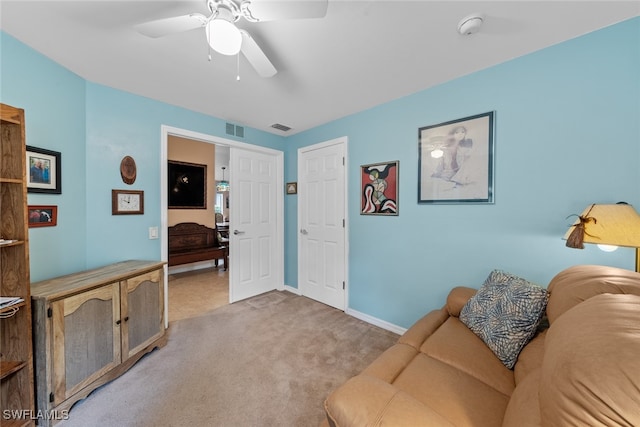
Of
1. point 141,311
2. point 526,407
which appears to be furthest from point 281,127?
point 526,407

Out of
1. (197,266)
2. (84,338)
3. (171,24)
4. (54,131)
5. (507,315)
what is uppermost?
(171,24)

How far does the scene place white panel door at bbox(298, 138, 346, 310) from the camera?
297 cm

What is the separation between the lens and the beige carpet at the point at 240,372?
1.47m

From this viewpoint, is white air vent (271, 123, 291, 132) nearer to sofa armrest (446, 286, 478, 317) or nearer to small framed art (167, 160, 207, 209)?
small framed art (167, 160, 207, 209)

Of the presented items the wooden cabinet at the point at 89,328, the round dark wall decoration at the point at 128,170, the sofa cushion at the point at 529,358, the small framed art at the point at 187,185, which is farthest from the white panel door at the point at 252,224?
the sofa cushion at the point at 529,358

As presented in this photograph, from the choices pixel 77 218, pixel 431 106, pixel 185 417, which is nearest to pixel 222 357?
pixel 185 417

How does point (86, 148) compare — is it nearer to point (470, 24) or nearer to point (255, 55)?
point (255, 55)

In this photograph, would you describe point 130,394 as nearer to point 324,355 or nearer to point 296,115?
point 324,355

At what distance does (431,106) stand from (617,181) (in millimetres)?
1362

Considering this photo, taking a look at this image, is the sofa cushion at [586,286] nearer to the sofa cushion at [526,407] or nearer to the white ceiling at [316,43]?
the sofa cushion at [526,407]

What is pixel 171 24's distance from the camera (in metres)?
1.21

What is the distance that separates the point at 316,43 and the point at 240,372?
2.51m

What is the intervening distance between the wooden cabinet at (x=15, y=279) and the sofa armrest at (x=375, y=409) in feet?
5.81

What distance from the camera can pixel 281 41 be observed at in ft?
5.16
